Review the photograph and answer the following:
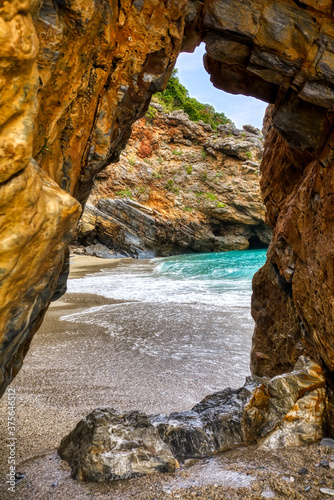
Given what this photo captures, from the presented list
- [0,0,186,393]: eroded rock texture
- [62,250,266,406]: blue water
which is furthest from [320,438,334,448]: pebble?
[0,0,186,393]: eroded rock texture

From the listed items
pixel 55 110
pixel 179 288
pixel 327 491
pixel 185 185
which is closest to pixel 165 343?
pixel 327 491

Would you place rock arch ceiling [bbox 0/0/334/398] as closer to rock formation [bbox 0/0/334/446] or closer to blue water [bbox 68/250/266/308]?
rock formation [bbox 0/0/334/446]

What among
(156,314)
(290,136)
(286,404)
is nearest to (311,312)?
(286,404)

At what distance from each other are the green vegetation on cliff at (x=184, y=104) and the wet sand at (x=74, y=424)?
3205cm

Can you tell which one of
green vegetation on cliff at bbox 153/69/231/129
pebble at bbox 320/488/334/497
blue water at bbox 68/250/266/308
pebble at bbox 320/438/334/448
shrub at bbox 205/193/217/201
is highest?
green vegetation on cliff at bbox 153/69/231/129

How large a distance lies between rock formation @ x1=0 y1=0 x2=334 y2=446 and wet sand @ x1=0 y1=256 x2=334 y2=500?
723 mm

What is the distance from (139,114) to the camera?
4.47m

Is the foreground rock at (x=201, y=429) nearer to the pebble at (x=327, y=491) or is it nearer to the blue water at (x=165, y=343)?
the pebble at (x=327, y=491)

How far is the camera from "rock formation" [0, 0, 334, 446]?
1.77 m

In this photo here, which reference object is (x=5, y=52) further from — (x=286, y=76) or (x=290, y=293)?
(x=290, y=293)

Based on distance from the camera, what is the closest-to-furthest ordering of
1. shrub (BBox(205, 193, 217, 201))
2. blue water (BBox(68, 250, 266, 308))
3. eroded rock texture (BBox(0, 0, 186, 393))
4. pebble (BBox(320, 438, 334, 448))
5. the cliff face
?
eroded rock texture (BBox(0, 0, 186, 393)), pebble (BBox(320, 438, 334, 448)), blue water (BBox(68, 250, 266, 308)), the cliff face, shrub (BBox(205, 193, 217, 201))

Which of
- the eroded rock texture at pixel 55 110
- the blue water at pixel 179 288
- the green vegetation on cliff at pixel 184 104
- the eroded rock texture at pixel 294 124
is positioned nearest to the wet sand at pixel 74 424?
the eroded rock texture at pixel 55 110

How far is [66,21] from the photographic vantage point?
2.59 metres

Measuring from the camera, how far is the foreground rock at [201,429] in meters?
2.41
